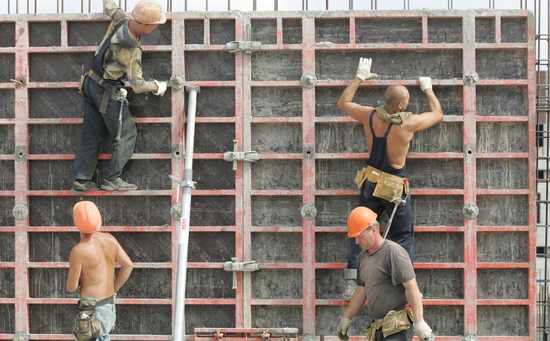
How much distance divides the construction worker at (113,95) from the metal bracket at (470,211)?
135 inches

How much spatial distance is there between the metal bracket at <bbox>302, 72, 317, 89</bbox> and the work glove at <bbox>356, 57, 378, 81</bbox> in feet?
1.58

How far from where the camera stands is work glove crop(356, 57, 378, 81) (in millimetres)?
6953

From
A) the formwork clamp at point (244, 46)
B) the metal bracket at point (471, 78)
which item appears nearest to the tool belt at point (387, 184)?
the metal bracket at point (471, 78)

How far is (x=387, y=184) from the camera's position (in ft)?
21.9

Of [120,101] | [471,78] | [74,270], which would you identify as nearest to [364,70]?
[471,78]

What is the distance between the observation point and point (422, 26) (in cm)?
715

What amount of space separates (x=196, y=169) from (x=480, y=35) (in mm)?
3386

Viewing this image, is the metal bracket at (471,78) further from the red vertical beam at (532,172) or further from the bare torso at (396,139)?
the bare torso at (396,139)

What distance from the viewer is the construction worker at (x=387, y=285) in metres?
5.76

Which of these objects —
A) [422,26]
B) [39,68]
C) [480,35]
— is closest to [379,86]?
[422,26]

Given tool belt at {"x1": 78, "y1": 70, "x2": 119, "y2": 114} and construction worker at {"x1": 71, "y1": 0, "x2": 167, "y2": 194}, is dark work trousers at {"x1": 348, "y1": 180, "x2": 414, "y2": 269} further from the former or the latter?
tool belt at {"x1": 78, "y1": 70, "x2": 119, "y2": 114}

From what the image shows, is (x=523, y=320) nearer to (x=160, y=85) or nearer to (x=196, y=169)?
(x=196, y=169)

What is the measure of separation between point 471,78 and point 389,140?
1.19m

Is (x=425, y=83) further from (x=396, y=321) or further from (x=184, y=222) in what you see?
(x=184, y=222)
